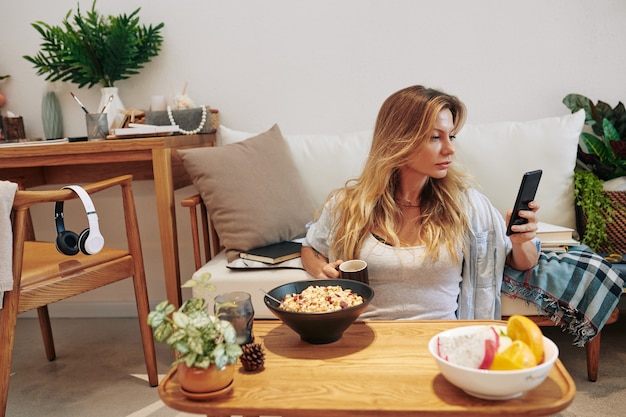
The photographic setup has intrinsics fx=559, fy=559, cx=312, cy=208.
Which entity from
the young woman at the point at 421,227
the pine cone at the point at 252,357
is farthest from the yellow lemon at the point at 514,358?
the young woman at the point at 421,227

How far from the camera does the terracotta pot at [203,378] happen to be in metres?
0.95

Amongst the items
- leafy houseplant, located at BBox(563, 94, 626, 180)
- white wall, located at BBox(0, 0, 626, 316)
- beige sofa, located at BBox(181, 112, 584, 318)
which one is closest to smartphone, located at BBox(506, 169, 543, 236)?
beige sofa, located at BBox(181, 112, 584, 318)

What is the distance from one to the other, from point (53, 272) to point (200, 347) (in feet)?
3.56

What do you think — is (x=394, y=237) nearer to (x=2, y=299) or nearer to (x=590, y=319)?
(x=590, y=319)

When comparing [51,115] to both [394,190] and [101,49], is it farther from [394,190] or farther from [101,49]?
[394,190]

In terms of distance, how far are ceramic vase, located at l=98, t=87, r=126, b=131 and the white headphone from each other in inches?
29.3

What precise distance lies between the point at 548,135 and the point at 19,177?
7.57ft

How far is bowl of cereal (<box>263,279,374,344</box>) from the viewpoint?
1124 millimetres

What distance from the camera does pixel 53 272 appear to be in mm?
1811

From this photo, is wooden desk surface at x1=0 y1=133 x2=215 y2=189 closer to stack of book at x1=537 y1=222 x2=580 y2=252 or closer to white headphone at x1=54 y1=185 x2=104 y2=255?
white headphone at x1=54 y1=185 x2=104 y2=255

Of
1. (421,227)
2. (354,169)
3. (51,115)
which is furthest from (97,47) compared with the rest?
(421,227)

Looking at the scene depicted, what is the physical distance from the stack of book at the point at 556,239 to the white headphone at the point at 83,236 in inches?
58.2

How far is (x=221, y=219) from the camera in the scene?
208cm

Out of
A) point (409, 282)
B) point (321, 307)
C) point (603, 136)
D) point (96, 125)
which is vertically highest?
point (96, 125)
